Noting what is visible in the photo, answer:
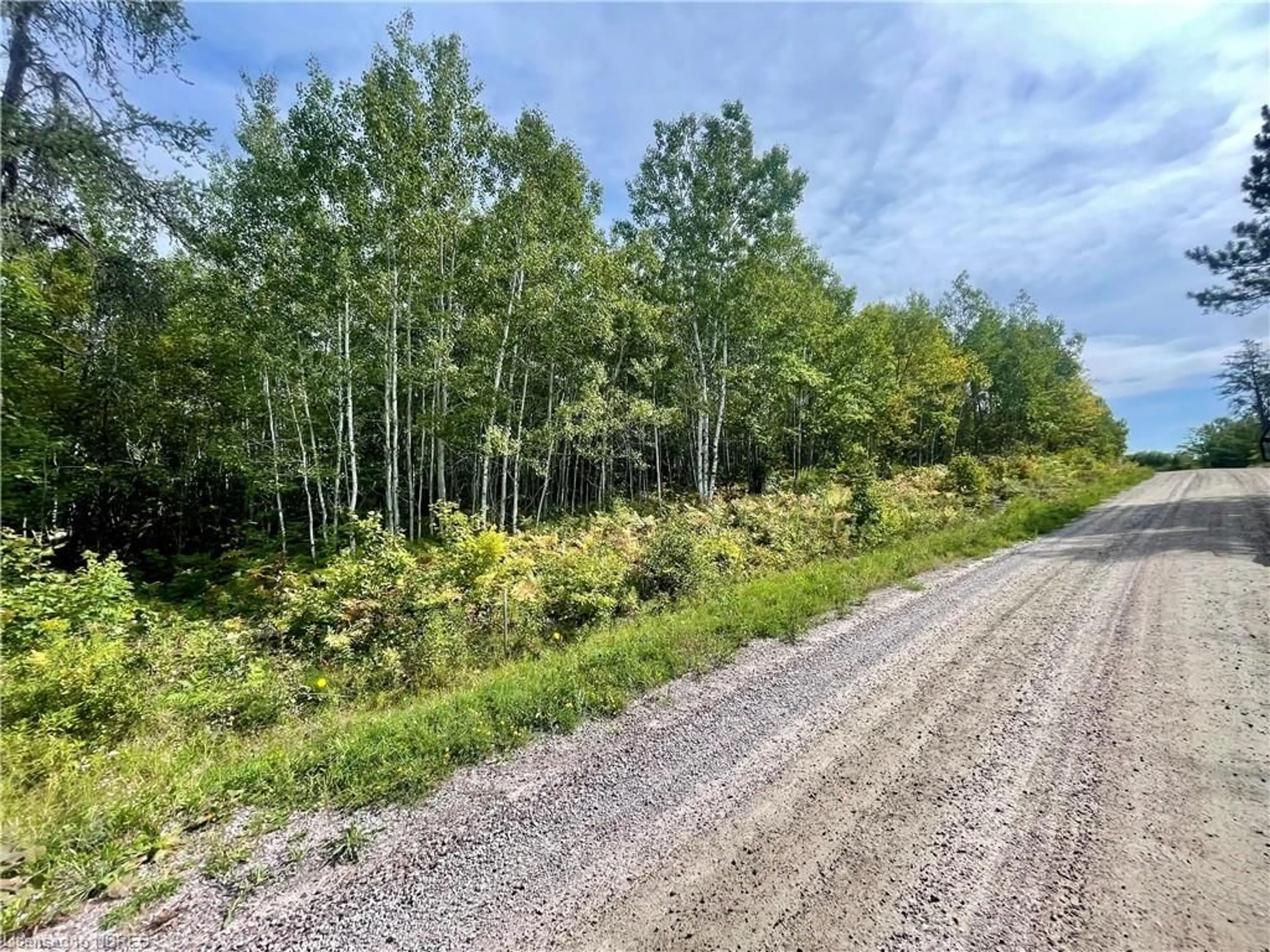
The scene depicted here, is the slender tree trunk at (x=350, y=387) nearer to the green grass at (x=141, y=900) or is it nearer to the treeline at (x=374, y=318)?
the treeline at (x=374, y=318)

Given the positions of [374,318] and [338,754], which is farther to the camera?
[374,318]

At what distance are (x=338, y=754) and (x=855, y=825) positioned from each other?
2984 mm

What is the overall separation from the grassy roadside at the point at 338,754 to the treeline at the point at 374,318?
4.22 m

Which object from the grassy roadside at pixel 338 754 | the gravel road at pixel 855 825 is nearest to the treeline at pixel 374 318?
the grassy roadside at pixel 338 754

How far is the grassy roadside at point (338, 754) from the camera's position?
2.42m

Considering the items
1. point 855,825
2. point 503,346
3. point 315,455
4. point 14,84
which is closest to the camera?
point 855,825

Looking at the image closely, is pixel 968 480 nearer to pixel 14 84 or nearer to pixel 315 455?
pixel 315 455

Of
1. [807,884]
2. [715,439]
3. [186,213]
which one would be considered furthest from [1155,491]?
[186,213]

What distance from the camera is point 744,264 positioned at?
49.9ft

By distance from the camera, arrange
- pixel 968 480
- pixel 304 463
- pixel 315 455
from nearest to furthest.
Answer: pixel 304 463
pixel 315 455
pixel 968 480

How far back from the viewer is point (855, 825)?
97.3 inches

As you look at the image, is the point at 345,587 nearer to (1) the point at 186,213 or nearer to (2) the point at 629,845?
(1) the point at 186,213

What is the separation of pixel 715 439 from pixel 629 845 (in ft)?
46.2

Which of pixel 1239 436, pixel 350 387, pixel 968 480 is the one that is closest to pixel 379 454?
pixel 350 387
